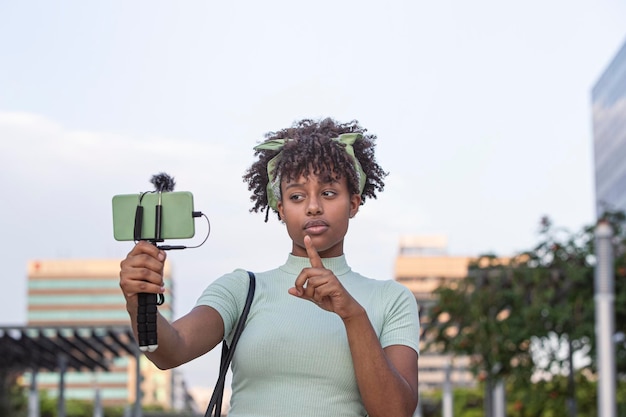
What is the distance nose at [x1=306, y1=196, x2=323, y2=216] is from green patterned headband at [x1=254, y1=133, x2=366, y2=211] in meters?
0.14

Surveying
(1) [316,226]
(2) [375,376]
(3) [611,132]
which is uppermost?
(3) [611,132]

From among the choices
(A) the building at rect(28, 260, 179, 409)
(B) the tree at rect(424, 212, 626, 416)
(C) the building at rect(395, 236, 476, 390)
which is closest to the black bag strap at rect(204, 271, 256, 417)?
(B) the tree at rect(424, 212, 626, 416)

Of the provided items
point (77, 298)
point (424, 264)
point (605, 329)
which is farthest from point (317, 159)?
point (77, 298)

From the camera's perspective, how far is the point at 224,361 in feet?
10.5

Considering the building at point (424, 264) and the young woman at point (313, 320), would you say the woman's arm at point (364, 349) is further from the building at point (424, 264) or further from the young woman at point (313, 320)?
the building at point (424, 264)

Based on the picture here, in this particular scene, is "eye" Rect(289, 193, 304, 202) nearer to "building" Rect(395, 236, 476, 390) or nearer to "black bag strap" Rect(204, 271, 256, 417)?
"black bag strap" Rect(204, 271, 256, 417)

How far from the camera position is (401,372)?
3.16 m

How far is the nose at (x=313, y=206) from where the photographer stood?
3230 millimetres

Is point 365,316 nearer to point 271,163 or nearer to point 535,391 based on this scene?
point 271,163

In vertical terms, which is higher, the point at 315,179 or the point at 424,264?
the point at 424,264

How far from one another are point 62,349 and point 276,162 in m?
25.1

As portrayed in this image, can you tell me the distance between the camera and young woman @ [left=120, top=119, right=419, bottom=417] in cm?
304

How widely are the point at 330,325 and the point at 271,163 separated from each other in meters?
0.46

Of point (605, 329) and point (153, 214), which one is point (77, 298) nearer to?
point (605, 329)
